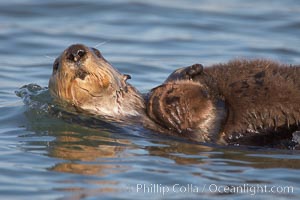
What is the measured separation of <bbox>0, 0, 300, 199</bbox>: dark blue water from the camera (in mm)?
5719

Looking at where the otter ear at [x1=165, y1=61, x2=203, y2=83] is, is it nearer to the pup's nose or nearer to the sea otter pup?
the sea otter pup

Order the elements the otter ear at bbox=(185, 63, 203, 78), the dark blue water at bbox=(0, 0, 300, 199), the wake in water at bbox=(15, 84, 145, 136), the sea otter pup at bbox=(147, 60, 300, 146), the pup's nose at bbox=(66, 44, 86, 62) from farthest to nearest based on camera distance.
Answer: the wake in water at bbox=(15, 84, 145, 136) → the otter ear at bbox=(185, 63, 203, 78) → the pup's nose at bbox=(66, 44, 86, 62) → the sea otter pup at bbox=(147, 60, 300, 146) → the dark blue water at bbox=(0, 0, 300, 199)

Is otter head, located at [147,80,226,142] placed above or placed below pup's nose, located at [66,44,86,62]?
below

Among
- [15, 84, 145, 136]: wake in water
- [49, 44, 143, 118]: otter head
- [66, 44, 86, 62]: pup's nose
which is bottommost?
[15, 84, 145, 136]: wake in water

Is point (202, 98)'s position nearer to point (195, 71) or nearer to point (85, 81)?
point (195, 71)

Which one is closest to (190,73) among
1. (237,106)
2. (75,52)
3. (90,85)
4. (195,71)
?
(195,71)

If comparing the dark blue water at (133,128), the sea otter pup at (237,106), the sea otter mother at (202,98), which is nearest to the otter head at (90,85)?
the sea otter mother at (202,98)

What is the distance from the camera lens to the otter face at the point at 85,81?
6.84 meters

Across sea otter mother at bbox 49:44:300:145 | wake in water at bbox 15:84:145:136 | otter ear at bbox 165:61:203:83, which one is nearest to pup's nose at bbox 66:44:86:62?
sea otter mother at bbox 49:44:300:145

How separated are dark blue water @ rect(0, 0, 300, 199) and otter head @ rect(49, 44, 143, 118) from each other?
17 cm

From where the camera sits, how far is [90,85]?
6.95 m

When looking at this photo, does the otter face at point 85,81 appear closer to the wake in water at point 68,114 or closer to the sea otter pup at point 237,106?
the wake in water at point 68,114

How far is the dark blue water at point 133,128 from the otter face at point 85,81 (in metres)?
0.19

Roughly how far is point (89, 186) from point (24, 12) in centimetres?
763
